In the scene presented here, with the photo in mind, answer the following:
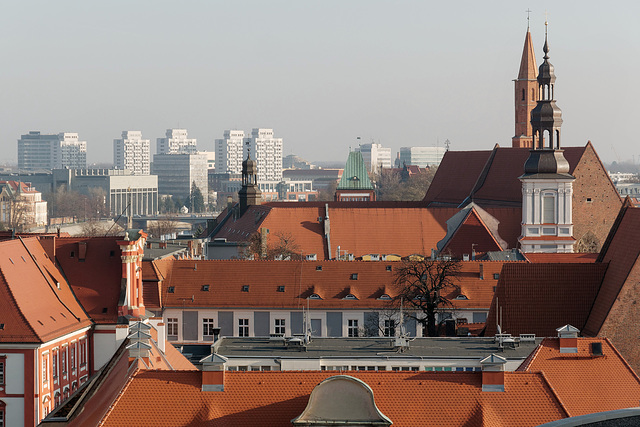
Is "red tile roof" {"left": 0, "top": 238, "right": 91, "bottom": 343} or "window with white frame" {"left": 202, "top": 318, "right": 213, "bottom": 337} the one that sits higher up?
"red tile roof" {"left": 0, "top": 238, "right": 91, "bottom": 343}

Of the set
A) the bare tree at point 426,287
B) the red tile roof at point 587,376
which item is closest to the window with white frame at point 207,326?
the bare tree at point 426,287

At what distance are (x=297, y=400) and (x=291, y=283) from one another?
4003cm

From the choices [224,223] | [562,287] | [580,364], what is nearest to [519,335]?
[562,287]

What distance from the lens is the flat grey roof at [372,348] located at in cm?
4172

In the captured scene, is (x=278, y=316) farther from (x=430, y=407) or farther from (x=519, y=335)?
(x=430, y=407)

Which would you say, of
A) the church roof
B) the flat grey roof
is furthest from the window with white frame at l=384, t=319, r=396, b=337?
the church roof

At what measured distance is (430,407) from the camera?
25609 mm

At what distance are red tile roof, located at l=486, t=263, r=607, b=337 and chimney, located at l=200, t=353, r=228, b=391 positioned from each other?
2333cm

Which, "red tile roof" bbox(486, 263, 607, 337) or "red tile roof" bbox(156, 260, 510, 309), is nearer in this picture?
"red tile roof" bbox(486, 263, 607, 337)

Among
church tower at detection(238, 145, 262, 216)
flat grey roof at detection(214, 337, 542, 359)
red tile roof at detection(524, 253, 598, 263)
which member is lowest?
flat grey roof at detection(214, 337, 542, 359)

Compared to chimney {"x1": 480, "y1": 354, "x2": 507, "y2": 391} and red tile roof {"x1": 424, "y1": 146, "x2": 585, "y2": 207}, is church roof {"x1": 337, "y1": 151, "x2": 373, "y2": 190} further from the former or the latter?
chimney {"x1": 480, "y1": 354, "x2": 507, "y2": 391}

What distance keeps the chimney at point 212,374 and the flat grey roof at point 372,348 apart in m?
15.5

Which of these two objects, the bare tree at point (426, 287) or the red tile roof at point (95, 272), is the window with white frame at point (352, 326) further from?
the red tile roof at point (95, 272)

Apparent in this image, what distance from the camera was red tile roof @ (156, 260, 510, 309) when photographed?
212ft
